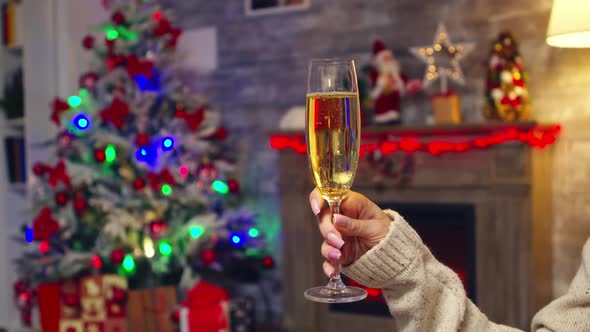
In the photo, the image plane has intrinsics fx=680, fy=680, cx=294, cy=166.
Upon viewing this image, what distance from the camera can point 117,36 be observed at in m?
3.62

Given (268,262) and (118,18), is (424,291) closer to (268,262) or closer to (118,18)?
(268,262)

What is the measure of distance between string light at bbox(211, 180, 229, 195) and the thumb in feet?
8.90

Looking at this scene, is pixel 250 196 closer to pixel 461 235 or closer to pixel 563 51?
pixel 461 235

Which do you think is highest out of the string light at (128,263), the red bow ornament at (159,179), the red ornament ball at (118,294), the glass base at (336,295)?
the red bow ornament at (159,179)

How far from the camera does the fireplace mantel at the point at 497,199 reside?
2.89 metres

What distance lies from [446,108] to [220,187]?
4.30ft

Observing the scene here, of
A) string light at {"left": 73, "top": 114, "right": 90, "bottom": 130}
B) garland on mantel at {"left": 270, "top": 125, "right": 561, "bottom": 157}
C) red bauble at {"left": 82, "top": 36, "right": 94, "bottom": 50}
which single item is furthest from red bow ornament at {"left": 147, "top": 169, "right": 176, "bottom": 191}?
red bauble at {"left": 82, "top": 36, "right": 94, "bottom": 50}

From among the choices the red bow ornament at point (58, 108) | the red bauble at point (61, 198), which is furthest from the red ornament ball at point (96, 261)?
the red bow ornament at point (58, 108)

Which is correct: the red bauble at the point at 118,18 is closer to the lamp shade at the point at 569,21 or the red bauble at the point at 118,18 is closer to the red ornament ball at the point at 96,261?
the red ornament ball at the point at 96,261

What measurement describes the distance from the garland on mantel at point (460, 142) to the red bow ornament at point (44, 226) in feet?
4.17

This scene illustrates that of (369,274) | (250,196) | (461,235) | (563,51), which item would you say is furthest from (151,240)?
(369,274)

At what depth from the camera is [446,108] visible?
10.3 ft

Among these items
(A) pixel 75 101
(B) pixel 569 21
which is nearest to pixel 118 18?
(A) pixel 75 101

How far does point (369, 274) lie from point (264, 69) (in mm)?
3022
